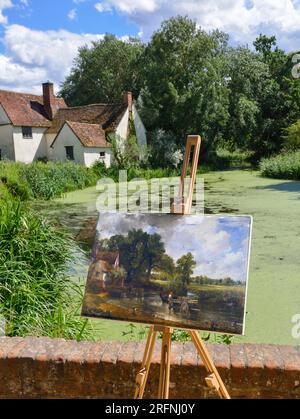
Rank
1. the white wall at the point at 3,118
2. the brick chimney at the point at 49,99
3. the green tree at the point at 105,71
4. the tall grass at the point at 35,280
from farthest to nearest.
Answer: the green tree at the point at 105,71 < the brick chimney at the point at 49,99 < the white wall at the point at 3,118 < the tall grass at the point at 35,280

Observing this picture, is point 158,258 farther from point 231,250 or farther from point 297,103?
point 297,103

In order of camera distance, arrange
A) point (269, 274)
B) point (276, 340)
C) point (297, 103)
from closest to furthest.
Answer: point (276, 340) < point (269, 274) < point (297, 103)

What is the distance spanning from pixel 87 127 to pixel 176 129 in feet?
19.8

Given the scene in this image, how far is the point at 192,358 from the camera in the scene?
281cm

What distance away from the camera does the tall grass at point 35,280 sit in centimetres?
407

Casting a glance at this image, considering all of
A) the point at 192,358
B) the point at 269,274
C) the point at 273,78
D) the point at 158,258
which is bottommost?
the point at 269,274

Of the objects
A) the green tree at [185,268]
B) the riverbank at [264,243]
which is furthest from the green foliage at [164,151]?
the green tree at [185,268]

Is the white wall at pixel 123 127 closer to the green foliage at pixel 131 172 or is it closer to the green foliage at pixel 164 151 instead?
the green foliage at pixel 164 151

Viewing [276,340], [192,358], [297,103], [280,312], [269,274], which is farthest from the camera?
[297,103]

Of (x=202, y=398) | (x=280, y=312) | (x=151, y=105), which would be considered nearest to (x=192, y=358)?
(x=202, y=398)

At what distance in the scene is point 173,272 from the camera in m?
2.42

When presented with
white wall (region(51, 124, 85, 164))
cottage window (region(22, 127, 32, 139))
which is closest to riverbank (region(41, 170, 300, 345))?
white wall (region(51, 124, 85, 164))

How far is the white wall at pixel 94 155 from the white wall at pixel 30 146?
442cm

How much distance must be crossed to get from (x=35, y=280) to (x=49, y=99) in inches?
1059
